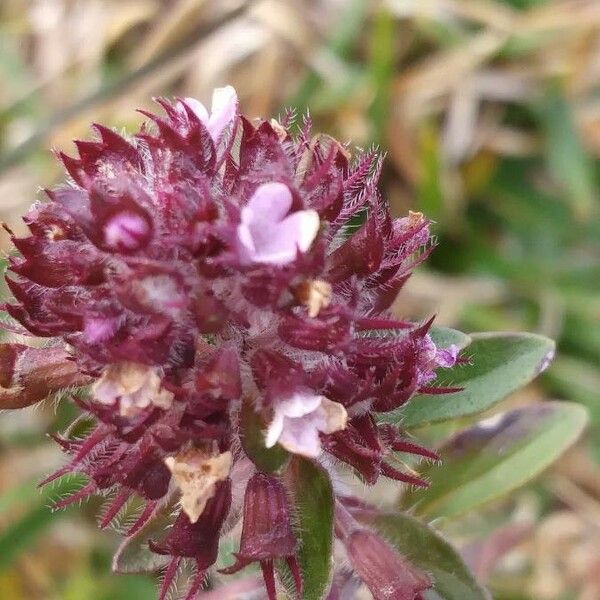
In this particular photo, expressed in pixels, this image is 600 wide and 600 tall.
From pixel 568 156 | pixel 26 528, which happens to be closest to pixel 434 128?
pixel 568 156

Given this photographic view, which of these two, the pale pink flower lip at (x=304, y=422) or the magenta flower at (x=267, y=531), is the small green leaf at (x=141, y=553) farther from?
the pale pink flower lip at (x=304, y=422)

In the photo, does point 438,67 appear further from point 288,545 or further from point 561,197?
point 288,545

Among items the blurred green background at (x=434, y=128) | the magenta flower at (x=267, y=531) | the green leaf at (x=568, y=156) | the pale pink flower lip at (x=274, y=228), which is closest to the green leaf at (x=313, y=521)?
the magenta flower at (x=267, y=531)

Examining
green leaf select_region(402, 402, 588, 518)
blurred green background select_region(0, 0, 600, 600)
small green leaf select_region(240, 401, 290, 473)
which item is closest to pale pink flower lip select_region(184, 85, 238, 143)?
small green leaf select_region(240, 401, 290, 473)

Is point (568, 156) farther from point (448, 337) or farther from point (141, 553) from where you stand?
point (141, 553)

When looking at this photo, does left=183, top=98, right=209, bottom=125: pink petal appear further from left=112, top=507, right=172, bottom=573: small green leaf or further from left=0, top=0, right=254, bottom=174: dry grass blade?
left=0, top=0, right=254, bottom=174: dry grass blade

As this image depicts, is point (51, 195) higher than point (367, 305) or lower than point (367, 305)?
higher

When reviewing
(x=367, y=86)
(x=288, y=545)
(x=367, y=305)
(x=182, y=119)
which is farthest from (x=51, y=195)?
(x=367, y=86)

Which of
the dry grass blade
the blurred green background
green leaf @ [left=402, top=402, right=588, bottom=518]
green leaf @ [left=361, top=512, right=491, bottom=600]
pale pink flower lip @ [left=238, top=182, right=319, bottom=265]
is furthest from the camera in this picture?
the blurred green background
